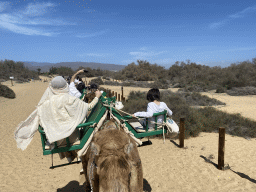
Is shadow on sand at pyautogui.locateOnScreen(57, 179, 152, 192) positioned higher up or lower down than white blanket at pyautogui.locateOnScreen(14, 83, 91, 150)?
lower down

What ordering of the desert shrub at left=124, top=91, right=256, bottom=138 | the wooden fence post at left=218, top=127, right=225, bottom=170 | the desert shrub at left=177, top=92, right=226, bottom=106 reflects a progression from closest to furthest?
the wooden fence post at left=218, top=127, right=225, bottom=170
the desert shrub at left=124, top=91, right=256, bottom=138
the desert shrub at left=177, top=92, right=226, bottom=106

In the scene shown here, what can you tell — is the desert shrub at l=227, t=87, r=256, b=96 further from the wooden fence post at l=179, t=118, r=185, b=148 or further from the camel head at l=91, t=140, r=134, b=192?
the camel head at l=91, t=140, r=134, b=192

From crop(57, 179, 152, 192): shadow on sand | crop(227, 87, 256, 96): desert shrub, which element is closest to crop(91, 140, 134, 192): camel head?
crop(57, 179, 152, 192): shadow on sand

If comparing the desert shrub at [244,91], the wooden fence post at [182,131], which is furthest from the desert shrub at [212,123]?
the desert shrub at [244,91]

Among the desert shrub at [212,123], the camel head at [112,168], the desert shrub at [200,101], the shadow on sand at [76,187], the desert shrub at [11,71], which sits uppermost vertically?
the desert shrub at [11,71]

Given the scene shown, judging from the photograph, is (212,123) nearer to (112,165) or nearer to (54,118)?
(54,118)

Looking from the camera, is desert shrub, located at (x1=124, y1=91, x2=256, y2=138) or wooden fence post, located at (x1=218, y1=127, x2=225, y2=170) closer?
wooden fence post, located at (x1=218, y1=127, x2=225, y2=170)

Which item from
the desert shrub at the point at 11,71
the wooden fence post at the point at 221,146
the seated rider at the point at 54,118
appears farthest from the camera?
the desert shrub at the point at 11,71

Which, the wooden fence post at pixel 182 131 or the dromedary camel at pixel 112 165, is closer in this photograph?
the dromedary camel at pixel 112 165

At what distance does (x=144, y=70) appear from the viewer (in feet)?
122

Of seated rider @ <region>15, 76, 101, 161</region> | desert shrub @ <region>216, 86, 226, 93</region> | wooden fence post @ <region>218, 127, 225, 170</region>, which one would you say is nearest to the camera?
seated rider @ <region>15, 76, 101, 161</region>

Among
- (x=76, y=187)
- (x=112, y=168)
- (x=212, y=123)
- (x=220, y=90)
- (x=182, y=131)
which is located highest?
(x=112, y=168)

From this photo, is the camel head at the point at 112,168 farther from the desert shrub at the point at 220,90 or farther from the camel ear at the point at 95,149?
the desert shrub at the point at 220,90

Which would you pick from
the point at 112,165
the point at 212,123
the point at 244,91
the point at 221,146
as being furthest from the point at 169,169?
the point at 244,91
